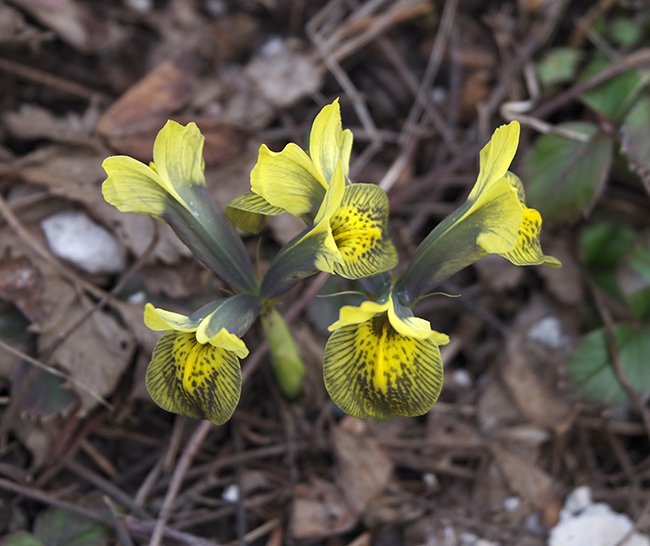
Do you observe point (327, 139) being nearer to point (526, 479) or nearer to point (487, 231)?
point (487, 231)

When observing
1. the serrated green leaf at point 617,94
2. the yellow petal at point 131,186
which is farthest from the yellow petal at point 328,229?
the serrated green leaf at point 617,94

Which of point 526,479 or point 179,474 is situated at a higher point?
point 179,474

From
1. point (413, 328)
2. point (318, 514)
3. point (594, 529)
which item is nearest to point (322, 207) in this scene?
point (413, 328)

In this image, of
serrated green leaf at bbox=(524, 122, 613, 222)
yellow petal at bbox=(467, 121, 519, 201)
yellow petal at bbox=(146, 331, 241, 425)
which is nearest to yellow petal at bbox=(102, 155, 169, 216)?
yellow petal at bbox=(146, 331, 241, 425)

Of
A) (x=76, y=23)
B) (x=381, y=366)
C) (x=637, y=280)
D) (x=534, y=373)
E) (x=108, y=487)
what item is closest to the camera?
(x=381, y=366)

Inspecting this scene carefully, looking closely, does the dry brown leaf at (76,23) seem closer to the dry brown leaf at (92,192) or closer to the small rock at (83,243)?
the dry brown leaf at (92,192)

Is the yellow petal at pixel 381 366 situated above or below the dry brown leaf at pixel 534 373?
above

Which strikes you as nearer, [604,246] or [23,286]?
[23,286]

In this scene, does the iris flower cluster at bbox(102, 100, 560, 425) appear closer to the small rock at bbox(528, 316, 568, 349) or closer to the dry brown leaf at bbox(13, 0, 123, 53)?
the small rock at bbox(528, 316, 568, 349)

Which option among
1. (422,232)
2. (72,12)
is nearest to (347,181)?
(422,232)
